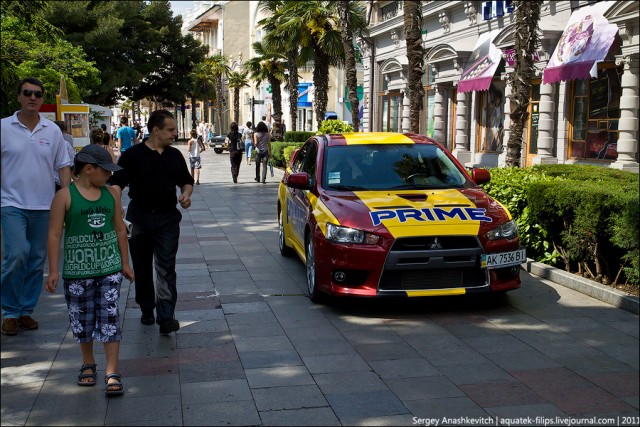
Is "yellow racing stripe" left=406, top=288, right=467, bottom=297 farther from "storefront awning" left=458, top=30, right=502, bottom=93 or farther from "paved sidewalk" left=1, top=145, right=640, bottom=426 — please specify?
"storefront awning" left=458, top=30, right=502, bottom=93

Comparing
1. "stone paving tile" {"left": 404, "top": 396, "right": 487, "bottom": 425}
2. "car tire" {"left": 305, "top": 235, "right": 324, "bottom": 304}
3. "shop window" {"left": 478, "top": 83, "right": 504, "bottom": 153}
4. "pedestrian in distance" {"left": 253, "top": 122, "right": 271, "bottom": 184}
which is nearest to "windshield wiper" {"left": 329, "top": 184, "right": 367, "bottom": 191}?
"car tire" {"left": 305, "top": 235, "right": 324, "bottom": 304}

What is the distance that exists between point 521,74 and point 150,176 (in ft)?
28.4

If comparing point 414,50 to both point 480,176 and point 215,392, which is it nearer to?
point 480,176

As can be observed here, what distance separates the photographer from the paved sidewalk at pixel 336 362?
4.67m

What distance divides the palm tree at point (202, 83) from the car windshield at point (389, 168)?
2220 inches

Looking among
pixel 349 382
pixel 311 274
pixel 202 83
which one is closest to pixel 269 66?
pixel 202 83

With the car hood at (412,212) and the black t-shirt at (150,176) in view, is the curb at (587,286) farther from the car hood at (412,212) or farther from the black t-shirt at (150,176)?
the black t-shirt at (150,176)

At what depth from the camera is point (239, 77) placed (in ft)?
233

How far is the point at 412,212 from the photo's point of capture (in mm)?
7074

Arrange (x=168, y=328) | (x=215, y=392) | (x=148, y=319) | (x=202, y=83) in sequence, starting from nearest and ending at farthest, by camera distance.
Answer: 1. (x=215, y=392)
2. (x=168, y=328)
3. (x=148, y=319)
4. (x=202, y=83)

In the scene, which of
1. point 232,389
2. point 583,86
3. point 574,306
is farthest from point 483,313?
point 583,86

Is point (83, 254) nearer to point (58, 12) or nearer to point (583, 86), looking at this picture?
point (583, 86)

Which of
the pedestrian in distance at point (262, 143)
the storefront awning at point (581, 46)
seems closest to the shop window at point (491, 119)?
the storefront awning at point (581, 46)

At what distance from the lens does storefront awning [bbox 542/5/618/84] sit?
60.4 feet
